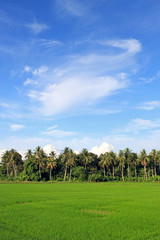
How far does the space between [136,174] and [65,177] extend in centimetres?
2878

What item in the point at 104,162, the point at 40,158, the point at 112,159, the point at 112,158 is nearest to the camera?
the point at 40,158

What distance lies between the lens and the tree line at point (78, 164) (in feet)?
235

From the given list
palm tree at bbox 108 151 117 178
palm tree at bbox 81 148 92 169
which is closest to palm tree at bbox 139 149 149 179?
palm tree at bbox 108 151 117 178

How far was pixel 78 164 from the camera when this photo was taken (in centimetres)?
8162

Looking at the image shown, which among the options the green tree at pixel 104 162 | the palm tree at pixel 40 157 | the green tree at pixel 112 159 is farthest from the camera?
the green tree at pixel 112 159

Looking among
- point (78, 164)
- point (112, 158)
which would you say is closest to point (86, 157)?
point (78, 164)

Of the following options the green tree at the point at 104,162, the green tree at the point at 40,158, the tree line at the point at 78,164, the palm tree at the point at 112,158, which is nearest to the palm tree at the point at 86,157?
the tree line at the point at 78,164

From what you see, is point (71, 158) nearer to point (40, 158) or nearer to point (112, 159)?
point (40, 158)

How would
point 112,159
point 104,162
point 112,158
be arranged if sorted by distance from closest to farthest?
point 104,162, point 112,158, point 112,159

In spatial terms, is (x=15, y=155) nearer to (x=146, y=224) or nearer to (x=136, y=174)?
(x=136, y=174)

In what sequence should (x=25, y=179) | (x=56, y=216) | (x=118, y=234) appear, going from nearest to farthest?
1. (x=118, y=234)
2. (x=56, y=216)
3. (x=25, y=179)

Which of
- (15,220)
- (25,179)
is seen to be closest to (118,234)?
(15,220)

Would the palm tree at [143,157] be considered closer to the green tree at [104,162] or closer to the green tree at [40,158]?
the green tree at [104,162]

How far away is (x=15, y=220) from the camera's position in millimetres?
11039
